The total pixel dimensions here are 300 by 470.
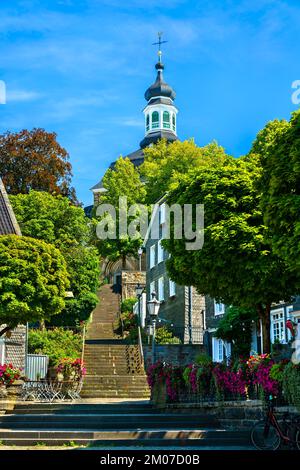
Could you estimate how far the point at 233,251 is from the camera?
786 inches

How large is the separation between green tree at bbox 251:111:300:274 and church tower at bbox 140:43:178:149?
71517mm

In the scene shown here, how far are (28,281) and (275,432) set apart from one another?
10.7 m

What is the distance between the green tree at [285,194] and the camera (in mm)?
14727

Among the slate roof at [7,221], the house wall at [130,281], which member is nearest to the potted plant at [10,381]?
the slate roof at [7,221]

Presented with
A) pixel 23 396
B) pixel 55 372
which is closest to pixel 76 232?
pixel 55 372

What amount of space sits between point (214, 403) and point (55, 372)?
11071mm

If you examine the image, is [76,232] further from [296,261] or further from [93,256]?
[296,261]

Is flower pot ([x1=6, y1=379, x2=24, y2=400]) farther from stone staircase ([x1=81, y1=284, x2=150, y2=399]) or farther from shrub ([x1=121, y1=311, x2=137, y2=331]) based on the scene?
shrub ([x1=121, y1=311, x2=137, y2=331])

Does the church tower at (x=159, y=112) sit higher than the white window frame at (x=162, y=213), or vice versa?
the church tower at (x=159, y=112)

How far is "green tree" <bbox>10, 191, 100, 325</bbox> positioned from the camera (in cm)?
4434

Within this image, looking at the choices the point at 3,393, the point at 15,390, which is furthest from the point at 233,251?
the point at 15,390

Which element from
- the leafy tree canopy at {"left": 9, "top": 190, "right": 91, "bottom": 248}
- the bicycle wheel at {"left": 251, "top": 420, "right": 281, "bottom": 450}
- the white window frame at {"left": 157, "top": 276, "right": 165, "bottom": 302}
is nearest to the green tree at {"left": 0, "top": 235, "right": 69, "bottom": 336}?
the bicycle wheel at {"left": 251, "top": 420, "right": 281, "bottom": 450}

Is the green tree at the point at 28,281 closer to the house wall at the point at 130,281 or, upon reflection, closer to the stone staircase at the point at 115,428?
the stone staircase at the point at 115,428

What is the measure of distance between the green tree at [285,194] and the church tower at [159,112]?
71517 millimetres
